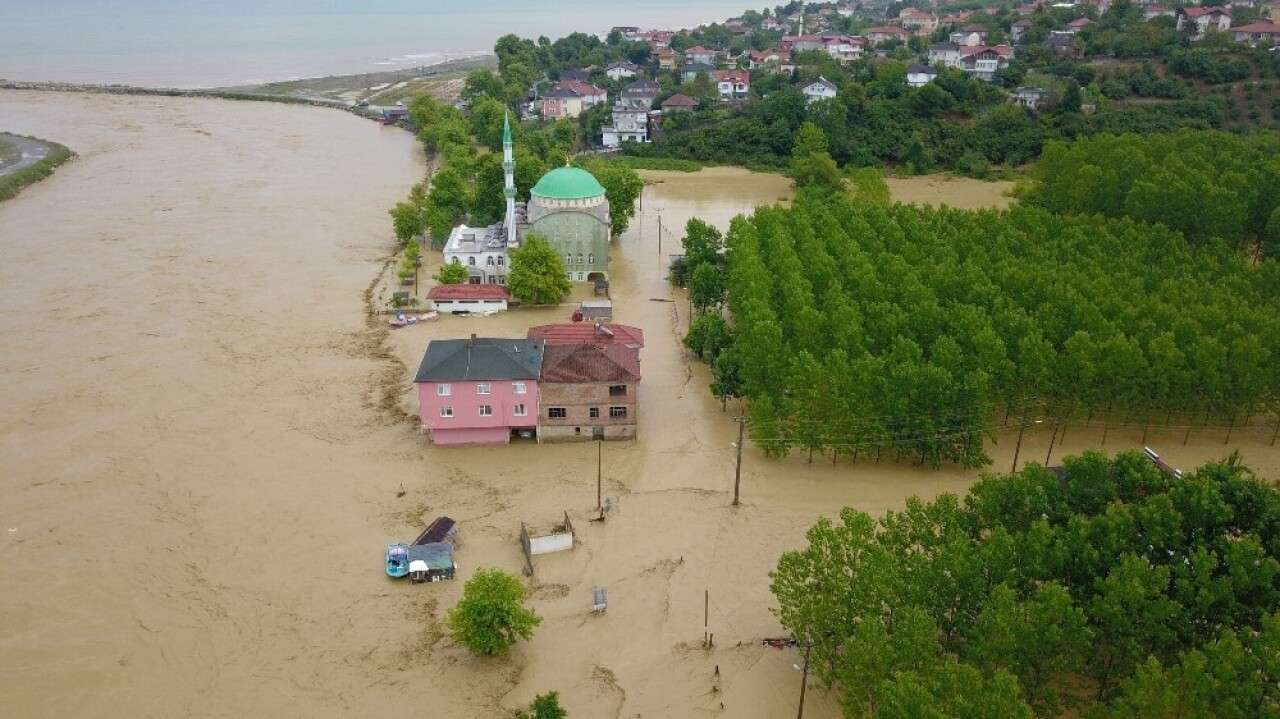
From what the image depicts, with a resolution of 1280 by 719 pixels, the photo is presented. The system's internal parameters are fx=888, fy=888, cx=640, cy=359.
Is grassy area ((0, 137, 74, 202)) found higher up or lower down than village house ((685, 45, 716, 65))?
lower down

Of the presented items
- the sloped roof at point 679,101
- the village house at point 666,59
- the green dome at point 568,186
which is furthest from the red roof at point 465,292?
the village house at point 666,59

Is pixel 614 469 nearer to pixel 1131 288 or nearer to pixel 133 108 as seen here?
pixel 1131 288

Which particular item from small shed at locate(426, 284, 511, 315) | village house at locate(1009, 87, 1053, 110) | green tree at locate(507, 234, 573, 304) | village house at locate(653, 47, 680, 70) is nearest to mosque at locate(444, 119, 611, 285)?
green tree at locate(507, 234, 573, 304)

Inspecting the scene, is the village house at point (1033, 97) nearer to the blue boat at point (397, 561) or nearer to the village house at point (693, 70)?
the village house at point (693, 70)

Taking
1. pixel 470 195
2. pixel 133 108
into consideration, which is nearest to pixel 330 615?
pixel 470 195

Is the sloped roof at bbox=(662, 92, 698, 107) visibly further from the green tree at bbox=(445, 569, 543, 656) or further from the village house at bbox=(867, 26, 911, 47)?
the green tree at bbox=(445, 569, 543, 656)

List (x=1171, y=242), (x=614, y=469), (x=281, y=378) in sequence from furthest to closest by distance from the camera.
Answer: (x=1171, y=242) → (x=281, y=378) → (x=614, y=469)
